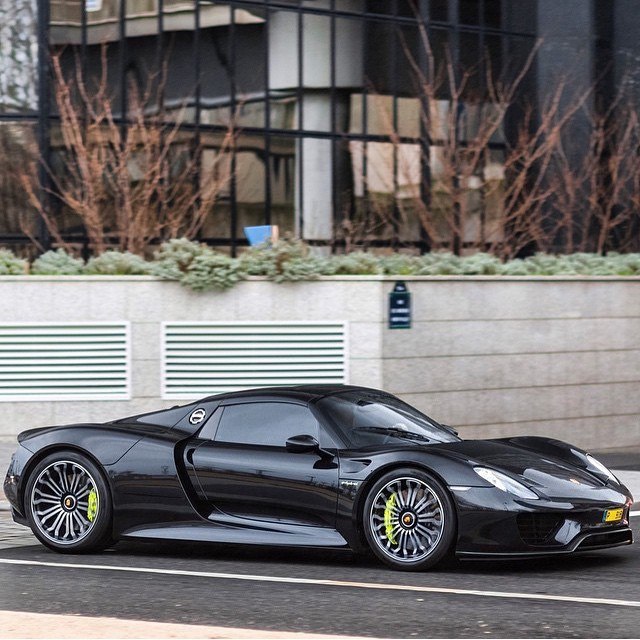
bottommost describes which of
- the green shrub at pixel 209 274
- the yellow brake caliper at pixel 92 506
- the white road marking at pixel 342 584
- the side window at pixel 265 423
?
the white road marking at pixel 342 584

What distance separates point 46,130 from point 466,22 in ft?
33.0

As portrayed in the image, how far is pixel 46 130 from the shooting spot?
2233 cm

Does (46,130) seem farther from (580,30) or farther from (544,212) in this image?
(580,30)

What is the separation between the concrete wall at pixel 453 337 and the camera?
1712 centimetres

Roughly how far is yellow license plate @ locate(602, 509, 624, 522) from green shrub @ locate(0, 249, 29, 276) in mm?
11037

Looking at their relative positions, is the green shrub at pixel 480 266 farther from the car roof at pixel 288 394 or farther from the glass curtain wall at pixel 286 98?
the car roof at pixel 288 394

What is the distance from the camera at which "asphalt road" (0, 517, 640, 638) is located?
21.2ft

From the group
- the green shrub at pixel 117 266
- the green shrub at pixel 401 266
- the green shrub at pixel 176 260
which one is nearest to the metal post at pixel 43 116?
the green shrub at pixel 117 266

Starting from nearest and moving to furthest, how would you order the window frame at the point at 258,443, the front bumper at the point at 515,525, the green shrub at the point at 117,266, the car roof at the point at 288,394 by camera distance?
the front bumper at the point at 515,525 → the window frame at the point at 258,443 → the car roof at the point at 288,394 → the green shrub at the point at 117,266

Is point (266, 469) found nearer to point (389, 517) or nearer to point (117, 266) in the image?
point (389, 517)

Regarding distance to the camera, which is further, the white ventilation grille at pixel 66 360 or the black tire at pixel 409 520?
the white ventilation grille at pixel 66 360

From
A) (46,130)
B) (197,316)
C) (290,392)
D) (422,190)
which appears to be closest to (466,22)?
(422,190)

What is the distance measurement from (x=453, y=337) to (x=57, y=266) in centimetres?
538

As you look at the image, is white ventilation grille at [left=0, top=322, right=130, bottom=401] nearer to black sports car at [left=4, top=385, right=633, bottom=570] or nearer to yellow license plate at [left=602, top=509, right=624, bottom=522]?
black sports car at [left=4, top=385, right=633, bottom=570]
